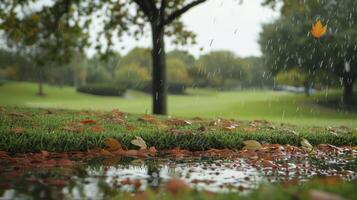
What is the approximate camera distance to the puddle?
3314 millimetres

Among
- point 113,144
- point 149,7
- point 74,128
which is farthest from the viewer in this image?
point 149,7

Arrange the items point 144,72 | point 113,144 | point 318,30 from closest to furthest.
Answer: point 113,144, point 318,30, point 144,72

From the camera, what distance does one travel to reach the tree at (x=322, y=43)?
26.5 m

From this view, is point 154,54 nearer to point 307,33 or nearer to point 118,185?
point 118,185

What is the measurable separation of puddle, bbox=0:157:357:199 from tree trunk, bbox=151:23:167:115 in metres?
9.15

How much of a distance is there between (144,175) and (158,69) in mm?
10180

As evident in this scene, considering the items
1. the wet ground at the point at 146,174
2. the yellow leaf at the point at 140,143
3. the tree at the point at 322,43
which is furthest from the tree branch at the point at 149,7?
the tree at the point at 322,43

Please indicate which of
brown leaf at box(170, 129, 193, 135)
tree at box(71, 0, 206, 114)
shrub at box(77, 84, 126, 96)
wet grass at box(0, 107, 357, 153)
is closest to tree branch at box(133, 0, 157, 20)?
tree at box(71, 0, 206, 114)

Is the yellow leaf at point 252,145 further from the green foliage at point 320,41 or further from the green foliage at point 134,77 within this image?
the green foliage at point 134,77

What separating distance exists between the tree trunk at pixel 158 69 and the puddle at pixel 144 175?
30.0 feet

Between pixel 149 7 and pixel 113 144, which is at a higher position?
pixel 149 7

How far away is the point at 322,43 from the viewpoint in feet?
90.4

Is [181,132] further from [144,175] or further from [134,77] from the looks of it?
[134,77]

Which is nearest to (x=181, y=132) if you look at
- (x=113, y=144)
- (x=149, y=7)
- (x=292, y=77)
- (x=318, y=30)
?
(x=113, y=144)
